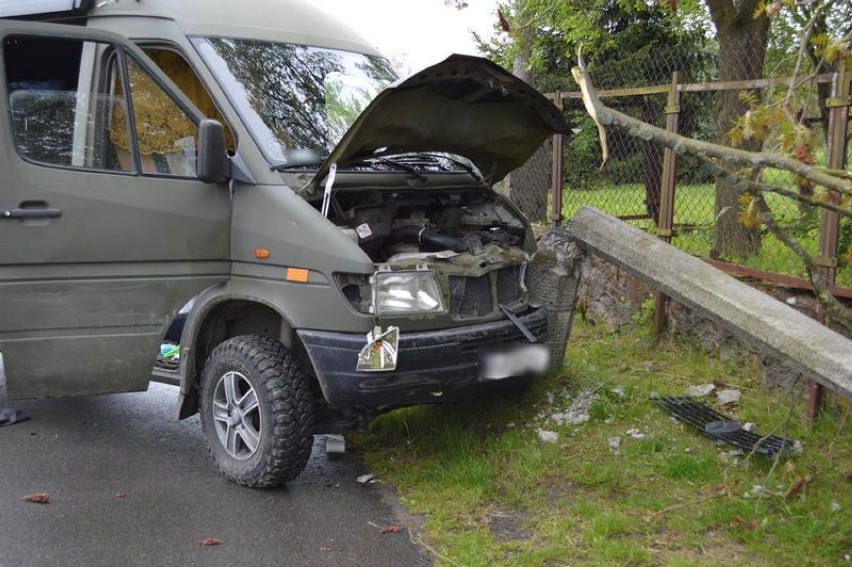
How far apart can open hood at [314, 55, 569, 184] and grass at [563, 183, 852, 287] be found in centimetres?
152

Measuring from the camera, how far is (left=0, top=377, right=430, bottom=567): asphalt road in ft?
13.3

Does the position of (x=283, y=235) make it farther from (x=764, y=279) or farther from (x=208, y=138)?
(x=764, y=279)

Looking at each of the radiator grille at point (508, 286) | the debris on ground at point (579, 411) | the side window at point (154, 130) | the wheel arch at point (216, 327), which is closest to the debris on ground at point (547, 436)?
the debris on ground at point (579, 411)

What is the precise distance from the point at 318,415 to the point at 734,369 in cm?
286

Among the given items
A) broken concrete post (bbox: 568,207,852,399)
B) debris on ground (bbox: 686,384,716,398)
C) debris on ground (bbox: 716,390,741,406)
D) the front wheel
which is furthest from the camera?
debris on ground (bbox: 686,384,716,398)

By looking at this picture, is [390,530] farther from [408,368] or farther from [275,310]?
[275,310]

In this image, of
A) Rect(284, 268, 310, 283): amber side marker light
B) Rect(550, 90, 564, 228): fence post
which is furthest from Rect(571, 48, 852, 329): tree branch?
Rect(550, 90, 564, 228): fence post

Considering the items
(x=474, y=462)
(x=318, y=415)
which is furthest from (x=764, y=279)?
(x=318, y=415)

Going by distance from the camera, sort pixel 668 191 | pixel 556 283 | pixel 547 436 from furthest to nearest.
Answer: pixel 668 191 → pixel 556 283 → pixel 547 436

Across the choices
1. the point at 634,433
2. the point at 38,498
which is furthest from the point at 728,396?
the point at 38,498

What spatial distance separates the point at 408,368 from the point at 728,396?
2346 millimetres

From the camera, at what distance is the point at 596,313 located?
287 inches

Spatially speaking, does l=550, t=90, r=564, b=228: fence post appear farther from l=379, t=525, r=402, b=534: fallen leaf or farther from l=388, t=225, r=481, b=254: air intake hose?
l=379, t=525, r=402, b=534: fallen leaf

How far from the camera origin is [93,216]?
4691mm
